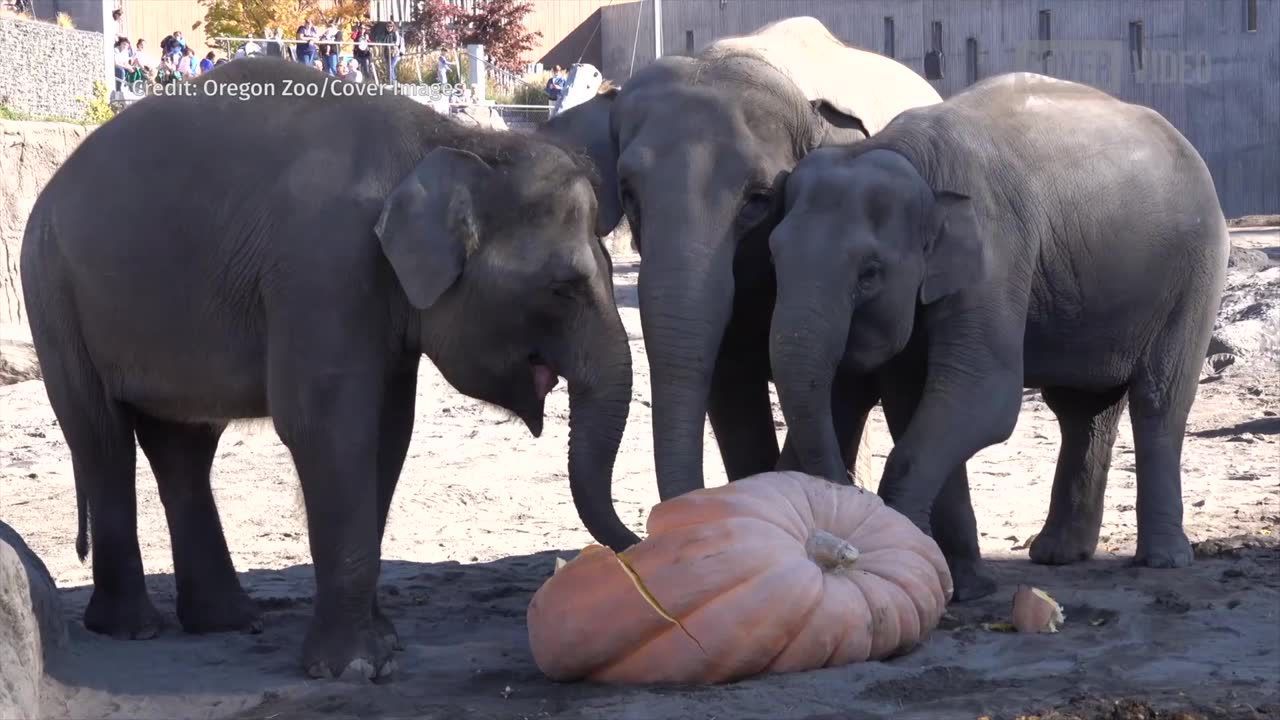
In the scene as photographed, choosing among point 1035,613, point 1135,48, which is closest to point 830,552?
point 1035,613

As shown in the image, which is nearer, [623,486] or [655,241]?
[655,241]

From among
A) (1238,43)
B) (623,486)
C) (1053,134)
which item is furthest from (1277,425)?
(1238,43)

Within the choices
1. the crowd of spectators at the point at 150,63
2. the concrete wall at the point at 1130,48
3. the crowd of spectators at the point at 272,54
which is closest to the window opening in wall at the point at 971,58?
the concrete wall at the point at 1130,48

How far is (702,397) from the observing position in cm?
560

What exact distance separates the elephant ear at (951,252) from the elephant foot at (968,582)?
0.99 metres

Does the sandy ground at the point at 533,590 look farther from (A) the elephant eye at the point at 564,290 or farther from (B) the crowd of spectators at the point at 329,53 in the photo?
(B) the crowd of spectators at the point at 329,53

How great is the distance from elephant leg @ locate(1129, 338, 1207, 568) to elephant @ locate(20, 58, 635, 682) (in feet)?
8.12

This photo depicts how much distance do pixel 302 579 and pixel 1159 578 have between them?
3.23m

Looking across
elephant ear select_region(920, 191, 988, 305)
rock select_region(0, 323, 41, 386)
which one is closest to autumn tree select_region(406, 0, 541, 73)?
rock select_region(0, 323, 41, 386)

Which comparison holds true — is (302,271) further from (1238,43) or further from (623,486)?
(1238,43)

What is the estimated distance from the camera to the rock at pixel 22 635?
4164 millimetres

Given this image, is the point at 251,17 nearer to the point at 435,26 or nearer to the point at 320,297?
the point at 435,26

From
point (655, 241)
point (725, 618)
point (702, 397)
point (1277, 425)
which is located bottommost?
point (1277, 425)

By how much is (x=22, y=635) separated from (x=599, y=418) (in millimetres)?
1697
